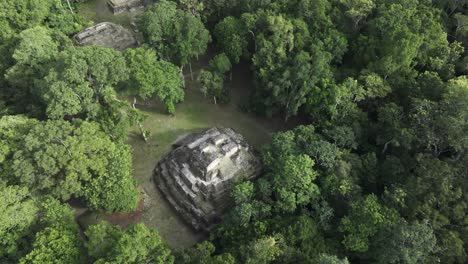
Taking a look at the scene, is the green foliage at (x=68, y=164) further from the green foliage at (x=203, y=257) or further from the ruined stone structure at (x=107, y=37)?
the ruined stone structure at (x=107, y=37)

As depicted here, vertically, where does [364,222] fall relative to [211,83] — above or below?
below

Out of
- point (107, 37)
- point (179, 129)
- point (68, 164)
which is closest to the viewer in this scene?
point (68, 164)

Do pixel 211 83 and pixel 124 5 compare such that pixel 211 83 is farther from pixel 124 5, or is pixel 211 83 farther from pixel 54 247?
pixel 54 247

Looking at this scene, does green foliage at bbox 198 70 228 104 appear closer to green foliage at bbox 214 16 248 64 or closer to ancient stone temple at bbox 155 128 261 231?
green foliage at bbox 214 16 248 64

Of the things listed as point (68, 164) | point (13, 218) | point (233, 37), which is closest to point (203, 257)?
point (68, 164)

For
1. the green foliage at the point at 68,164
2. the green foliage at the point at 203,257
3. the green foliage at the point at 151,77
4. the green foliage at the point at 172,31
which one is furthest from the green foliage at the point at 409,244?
the green foliage at the point at 172,31

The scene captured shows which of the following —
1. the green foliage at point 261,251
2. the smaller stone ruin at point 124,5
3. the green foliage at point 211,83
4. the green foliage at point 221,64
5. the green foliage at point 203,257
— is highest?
the smaller stone ruin at point 124,5
